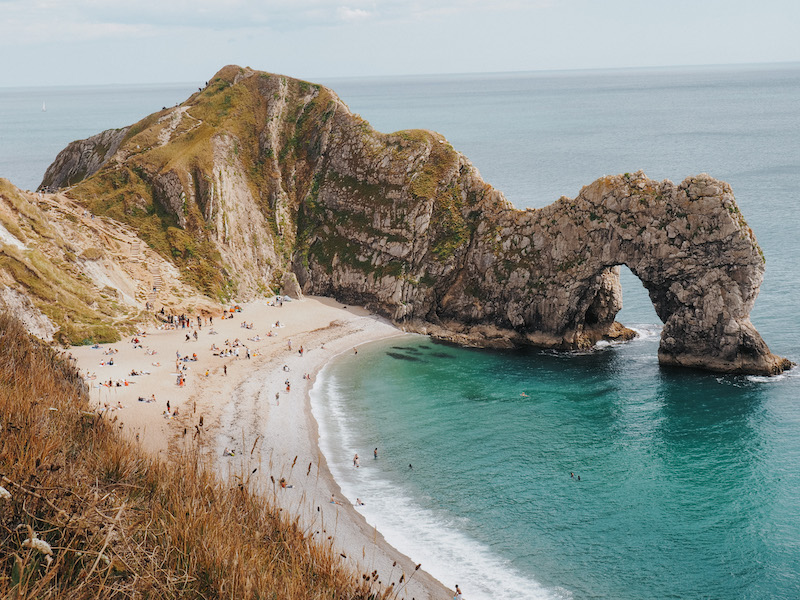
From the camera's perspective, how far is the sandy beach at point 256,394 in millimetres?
41062

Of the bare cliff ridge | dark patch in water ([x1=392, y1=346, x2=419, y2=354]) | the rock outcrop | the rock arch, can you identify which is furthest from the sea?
the rock outcrop

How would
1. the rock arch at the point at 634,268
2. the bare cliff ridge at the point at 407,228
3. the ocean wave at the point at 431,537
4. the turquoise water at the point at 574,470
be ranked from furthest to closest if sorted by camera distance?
the bare cliff ridge at the point at 407,228 → the rock arch at the point at 634,268 → the turquoise water at the point at 574,470 → the ocean wave at the point at 431,537

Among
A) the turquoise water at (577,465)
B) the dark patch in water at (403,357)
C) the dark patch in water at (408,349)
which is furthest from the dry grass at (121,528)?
the dark patch in water at (408,349)

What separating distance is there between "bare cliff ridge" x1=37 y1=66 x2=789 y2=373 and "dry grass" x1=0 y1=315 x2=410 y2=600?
55638 millimetres

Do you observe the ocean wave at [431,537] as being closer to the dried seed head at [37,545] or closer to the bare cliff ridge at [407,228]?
the dried seed head at [37,545]

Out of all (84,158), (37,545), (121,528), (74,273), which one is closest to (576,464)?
(121,528)

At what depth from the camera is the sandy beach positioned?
41062 mm

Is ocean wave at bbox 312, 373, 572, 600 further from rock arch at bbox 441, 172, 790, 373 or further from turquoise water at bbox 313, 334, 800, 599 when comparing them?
rock arch at bbox 441, 172, 790, 373

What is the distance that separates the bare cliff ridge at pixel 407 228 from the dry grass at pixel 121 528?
5564cm

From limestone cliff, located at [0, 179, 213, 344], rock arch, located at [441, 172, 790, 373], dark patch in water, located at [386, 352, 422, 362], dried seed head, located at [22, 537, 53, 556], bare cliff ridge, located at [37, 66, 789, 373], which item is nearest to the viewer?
dried seed head, located at [22, 537, 53, 556]

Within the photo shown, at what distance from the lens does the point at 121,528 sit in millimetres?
16250

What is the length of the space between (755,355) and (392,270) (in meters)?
41.7

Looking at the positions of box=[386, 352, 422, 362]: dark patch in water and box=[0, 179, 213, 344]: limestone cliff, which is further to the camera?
box=[386, 352, 422, 362]: dark patch in water

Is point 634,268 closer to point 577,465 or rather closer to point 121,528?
point 577,465
